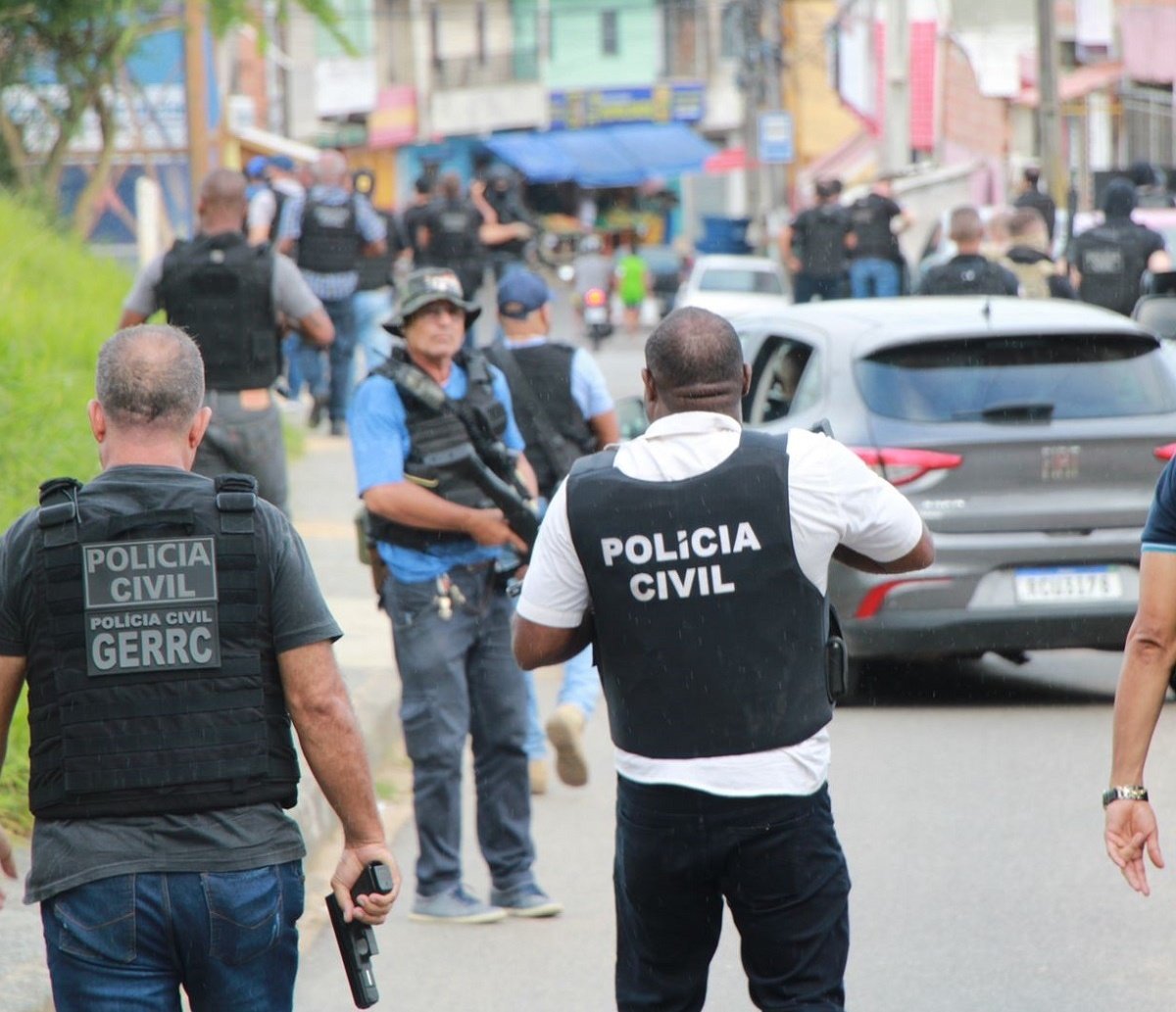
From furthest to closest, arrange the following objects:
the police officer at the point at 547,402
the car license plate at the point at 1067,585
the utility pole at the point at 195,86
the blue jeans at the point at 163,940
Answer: the utility pole at the point at 195,86 < the car license plate at the point at 1067,585 < the police officer at the point at 547,402 < the blue jeans at the point at 163,940

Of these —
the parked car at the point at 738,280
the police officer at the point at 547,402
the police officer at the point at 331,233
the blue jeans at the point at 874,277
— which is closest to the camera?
the police officer at the point at 547,402

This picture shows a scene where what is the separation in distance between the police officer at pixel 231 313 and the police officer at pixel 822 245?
11.4 m

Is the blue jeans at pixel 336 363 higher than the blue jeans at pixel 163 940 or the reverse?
the reverse

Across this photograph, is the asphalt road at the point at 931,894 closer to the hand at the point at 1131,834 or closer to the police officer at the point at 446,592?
the police officer at the point at 446,592

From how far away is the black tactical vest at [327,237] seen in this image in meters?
16.0

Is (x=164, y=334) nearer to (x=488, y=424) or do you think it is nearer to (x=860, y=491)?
(x=860, y=491)

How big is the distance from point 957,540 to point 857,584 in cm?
44

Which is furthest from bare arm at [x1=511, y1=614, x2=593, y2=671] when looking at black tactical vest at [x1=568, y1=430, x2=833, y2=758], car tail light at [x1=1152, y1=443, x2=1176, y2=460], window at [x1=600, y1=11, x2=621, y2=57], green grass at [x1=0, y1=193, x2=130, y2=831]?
window at [x1=600, y1=11, x2=621, y2=57]

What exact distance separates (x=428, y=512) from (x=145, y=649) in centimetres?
280

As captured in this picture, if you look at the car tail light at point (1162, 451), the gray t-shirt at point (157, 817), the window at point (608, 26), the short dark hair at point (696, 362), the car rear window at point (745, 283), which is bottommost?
the car rear window at point (745, 283)

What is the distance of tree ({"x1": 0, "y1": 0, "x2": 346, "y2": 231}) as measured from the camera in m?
17.1

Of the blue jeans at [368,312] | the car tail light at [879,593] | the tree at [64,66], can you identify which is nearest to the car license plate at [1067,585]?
the car tail light at [879,593]

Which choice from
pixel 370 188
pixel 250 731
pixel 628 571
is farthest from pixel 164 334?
pixel 370 188

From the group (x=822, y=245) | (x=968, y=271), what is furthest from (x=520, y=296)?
(x=822, y=245)
